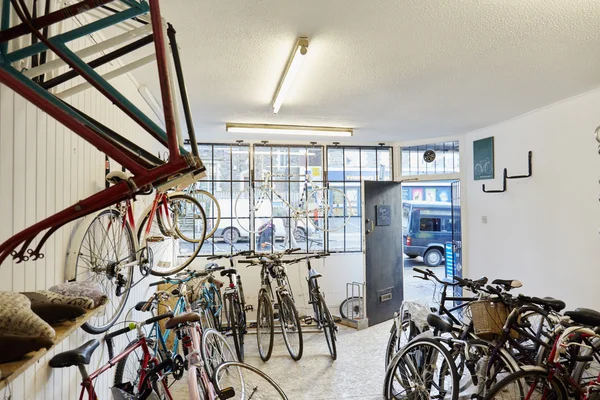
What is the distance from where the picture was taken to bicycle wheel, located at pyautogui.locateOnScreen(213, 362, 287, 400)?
5.74 ft

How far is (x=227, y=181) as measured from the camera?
16.0 feet

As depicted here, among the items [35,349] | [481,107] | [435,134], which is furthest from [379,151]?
[35,349]

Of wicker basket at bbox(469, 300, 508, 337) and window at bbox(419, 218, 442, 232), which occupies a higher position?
window at bbox(419, 218, 442, 232)

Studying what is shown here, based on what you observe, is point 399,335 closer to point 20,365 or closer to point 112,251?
point 112,251

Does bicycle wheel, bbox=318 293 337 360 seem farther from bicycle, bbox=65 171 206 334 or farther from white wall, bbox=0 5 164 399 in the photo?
white wall, bbox=0 5 164 399

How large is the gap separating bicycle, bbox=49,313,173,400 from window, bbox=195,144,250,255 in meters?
2.98

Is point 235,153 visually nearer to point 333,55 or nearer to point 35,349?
point 333,55

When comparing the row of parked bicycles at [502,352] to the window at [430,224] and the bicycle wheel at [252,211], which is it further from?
the window at [430,224]

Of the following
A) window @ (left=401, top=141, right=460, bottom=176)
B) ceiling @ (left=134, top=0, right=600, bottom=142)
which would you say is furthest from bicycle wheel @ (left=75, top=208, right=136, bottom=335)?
window @ (left=401, top=141, right=460, bottom=176)

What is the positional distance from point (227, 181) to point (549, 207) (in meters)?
4.07

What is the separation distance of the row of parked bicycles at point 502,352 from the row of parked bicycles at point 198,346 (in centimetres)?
102

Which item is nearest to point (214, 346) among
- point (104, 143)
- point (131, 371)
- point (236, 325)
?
point (131, 371)

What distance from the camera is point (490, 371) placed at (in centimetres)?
198

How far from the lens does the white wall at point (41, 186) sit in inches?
40.6
